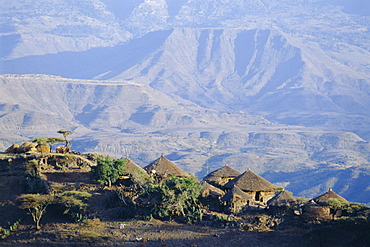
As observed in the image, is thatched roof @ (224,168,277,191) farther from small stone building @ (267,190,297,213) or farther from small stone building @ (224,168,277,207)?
small stone building @ (267,190,297,213)

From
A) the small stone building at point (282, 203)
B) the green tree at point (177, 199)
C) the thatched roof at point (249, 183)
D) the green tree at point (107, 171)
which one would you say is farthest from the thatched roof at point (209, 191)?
the green tree at point (107, 171)

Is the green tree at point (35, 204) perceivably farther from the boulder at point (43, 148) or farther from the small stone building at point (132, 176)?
the boulder at point (43, 148)

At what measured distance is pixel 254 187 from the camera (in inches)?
2125

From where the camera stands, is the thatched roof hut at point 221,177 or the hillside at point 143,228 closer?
the hillside at point 143,228

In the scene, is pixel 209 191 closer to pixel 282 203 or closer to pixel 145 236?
pixel 282 203

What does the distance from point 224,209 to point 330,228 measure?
853cm

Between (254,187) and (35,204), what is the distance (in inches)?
727

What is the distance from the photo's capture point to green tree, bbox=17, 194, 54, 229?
151ft

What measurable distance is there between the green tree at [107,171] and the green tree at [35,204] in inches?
192

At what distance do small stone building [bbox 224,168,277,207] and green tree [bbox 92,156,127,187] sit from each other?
382 inches

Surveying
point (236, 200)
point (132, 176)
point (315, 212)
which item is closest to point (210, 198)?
point (236, 200)

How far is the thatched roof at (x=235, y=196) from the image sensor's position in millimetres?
48156

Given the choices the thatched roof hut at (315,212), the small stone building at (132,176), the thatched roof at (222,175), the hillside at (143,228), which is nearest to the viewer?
the hillside at (143,228)

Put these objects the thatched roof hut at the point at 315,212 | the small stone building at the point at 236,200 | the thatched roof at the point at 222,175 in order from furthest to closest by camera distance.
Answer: the thatched roof at the point at 222,175 < the small stone building at the point at 236,200 < the thatched roof hut at the point at 315,212
